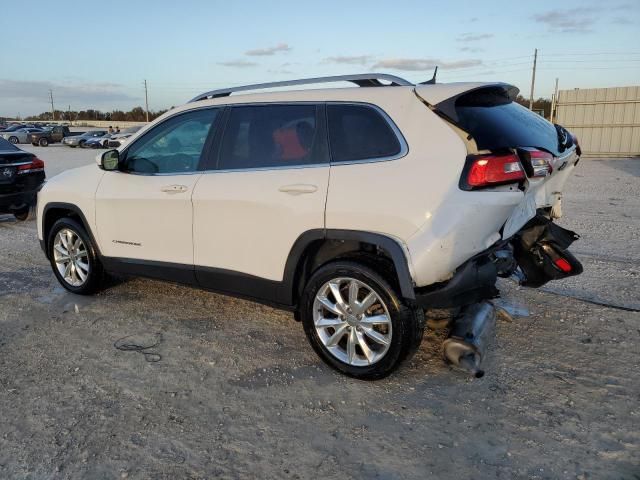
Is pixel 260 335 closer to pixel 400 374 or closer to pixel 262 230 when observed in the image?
pixel 262 230

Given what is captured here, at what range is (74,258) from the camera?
17.4 feet

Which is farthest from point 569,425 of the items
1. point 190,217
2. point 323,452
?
point 190,217

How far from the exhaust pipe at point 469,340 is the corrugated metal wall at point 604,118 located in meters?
21.7

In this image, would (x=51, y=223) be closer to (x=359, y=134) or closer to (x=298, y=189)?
(x=298, y=189)

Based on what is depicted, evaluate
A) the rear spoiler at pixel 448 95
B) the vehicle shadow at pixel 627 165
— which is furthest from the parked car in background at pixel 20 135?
the rear spoiler at pixel 448 95

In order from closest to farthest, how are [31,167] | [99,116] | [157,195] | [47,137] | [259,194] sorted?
[259,194]
[157,195]
[31,167]
[47,137]
[99,116]

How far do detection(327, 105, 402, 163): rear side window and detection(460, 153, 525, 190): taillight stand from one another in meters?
0.46

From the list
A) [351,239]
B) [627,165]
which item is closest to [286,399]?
[351,239]

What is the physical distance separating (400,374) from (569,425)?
1.08m

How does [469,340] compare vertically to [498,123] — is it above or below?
→ below

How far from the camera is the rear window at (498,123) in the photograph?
330 centimetres

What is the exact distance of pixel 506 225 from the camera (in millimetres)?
3377

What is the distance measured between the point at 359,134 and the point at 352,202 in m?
0.48

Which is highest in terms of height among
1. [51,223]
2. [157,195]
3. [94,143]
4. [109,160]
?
[109,160]
